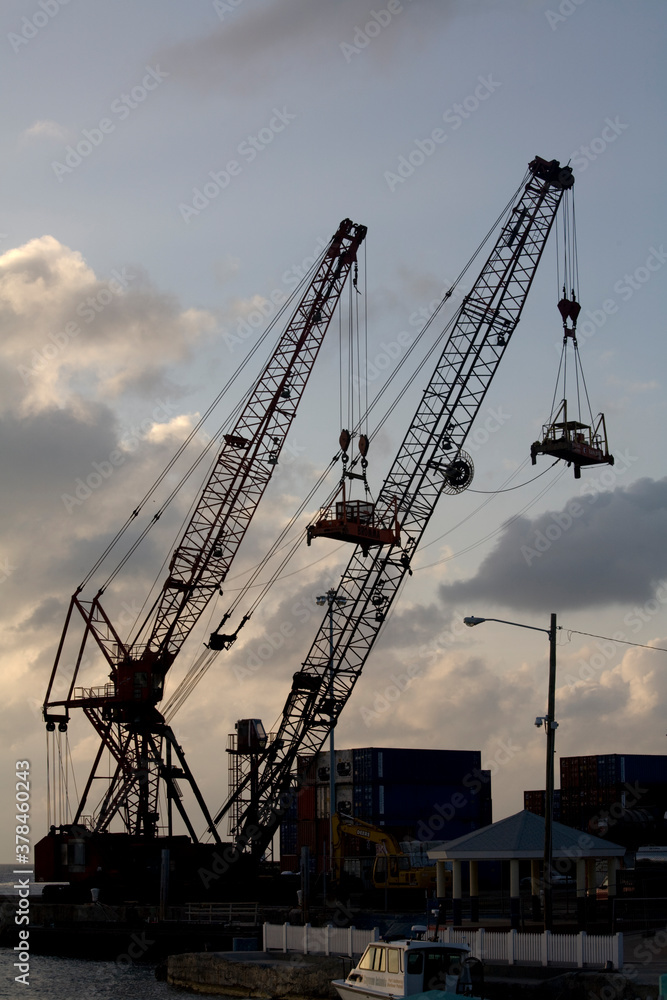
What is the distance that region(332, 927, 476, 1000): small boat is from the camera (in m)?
26.9

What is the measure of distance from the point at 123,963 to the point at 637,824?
30.3 metres

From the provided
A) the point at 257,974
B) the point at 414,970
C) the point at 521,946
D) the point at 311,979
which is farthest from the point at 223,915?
the point at 414,970

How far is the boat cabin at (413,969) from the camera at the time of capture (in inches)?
1059

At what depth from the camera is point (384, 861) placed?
200 ft

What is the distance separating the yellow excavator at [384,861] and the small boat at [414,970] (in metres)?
30.8

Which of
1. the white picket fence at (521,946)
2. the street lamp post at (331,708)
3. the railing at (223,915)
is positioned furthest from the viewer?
the street lamp post at (331,708)

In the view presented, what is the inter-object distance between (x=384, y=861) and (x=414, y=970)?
34.7 metres

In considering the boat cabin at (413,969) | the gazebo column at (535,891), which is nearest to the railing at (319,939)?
the boat cabin at (413,969)

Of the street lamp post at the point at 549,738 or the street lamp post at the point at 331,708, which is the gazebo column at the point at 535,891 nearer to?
the street lamp post at the point at 549,738

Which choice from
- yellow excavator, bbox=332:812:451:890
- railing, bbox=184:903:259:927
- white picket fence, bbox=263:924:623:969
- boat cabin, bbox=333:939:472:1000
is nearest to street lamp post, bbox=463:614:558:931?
white picket fence, bbox=263:924:623:969

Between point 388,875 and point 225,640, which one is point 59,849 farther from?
point 388,875

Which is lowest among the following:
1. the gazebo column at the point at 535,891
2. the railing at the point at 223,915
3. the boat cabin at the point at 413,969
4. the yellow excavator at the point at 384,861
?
the railing at the point at 223,915

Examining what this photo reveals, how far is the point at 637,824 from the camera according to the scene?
6794 centimetres

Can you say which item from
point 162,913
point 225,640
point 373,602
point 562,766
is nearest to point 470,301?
point 373,602
